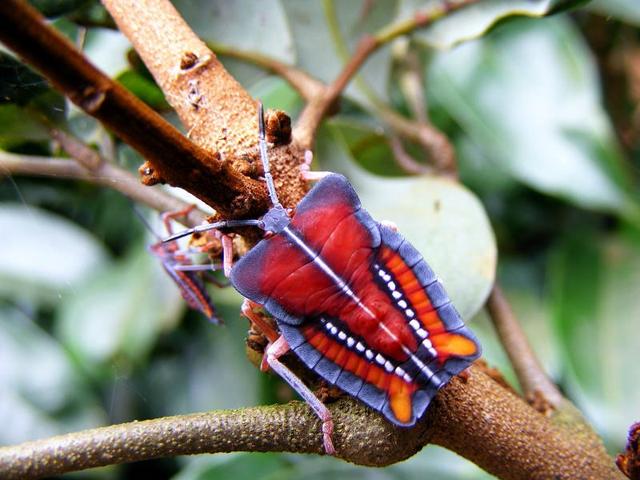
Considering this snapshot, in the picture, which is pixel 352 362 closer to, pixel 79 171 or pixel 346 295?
pixel 346 295

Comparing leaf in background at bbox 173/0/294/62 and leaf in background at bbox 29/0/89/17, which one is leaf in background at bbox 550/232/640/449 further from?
leaf in background at bbox 29/0/89/17

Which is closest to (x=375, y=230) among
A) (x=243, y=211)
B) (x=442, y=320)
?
(x=442, y=320)

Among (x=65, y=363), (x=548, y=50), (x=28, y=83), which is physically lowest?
(x=65, y=363)

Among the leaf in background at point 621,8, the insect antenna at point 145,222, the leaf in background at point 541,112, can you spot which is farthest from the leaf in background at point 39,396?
the leaf in background at point 621,8

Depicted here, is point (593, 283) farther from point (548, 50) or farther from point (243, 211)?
point (243, 211)

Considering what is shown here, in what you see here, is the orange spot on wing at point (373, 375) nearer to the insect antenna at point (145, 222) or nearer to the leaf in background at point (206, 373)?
the insect antenna at point (145, 222)

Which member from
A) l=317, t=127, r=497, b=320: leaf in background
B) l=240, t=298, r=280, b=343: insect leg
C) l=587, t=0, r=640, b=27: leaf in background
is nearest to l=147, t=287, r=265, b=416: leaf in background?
l=317, t=127, r=497, b=320: leaf in background

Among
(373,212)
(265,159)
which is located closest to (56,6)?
(265,159)
